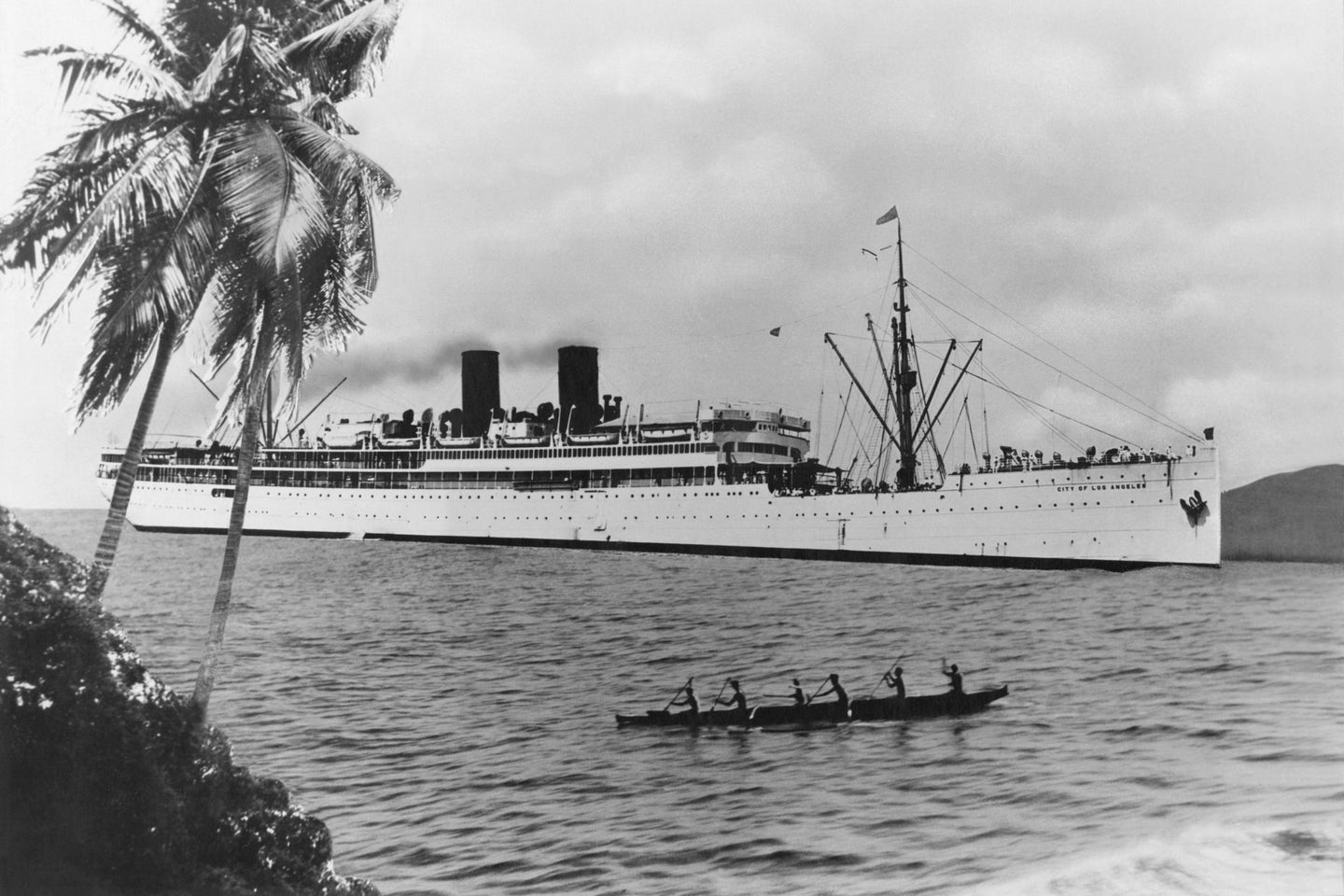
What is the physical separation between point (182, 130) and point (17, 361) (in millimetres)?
2022

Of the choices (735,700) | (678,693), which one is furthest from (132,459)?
(735,700)

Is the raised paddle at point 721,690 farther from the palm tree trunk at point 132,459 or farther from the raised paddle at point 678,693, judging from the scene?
the palm tree trunk at point 132,459

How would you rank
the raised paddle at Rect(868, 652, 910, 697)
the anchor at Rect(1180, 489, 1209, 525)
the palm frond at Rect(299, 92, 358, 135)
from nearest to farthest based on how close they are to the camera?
the palm frond at Rect(299, 92, 358, 135) → the raised paddle at Rect(868, 652, 910, 697) → the anchor at Rect(1180, 489, 1209, 525)

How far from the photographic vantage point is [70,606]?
3.91 m

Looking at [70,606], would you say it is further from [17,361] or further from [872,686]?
[872,686]

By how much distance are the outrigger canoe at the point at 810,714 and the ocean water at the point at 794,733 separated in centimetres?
10

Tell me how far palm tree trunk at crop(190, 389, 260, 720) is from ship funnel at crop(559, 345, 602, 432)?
2.62 meters

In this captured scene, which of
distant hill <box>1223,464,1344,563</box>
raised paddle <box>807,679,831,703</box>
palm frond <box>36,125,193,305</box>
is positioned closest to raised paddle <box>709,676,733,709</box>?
raised paddle <box>807,679,831,703</box>

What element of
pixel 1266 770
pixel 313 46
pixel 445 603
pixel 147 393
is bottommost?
pixel 1266 770

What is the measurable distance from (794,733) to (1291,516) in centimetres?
340

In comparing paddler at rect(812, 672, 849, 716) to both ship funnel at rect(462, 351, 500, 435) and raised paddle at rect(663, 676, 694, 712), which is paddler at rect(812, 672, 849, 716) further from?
ship funnel at rect(462, 351, 500, 435)

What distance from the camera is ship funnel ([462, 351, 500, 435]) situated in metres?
7.26

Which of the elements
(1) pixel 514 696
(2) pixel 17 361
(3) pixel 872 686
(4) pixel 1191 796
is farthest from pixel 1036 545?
(2) pixel 17 361

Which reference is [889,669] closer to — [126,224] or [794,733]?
[794,733]
